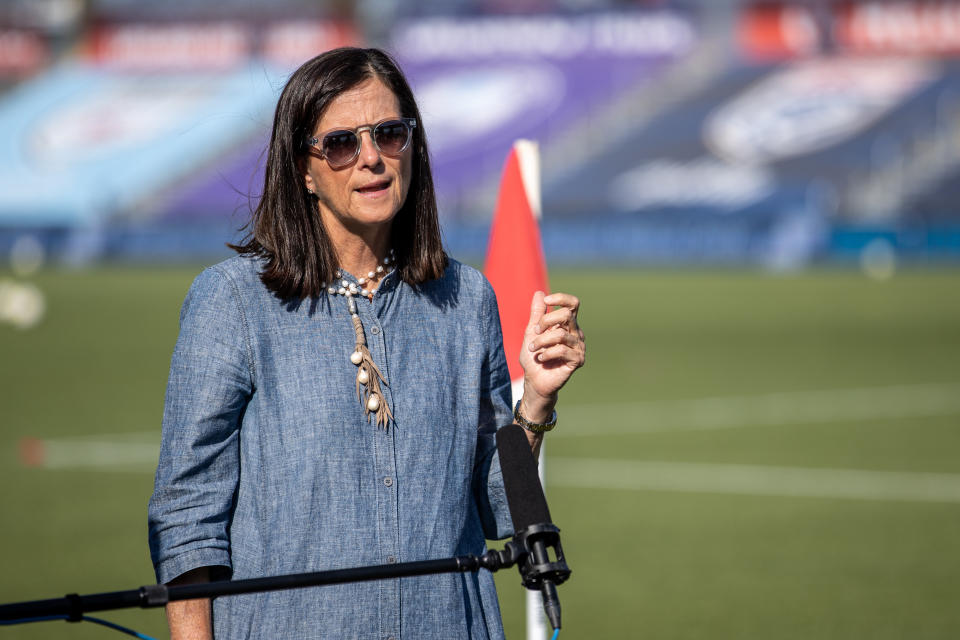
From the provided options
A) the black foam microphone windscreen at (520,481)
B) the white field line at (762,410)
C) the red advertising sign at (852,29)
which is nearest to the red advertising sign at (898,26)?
the red advertising sign at (852,29)

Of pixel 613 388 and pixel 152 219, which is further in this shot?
pixel 152 219

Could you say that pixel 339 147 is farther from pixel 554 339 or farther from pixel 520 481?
pixel 520 481

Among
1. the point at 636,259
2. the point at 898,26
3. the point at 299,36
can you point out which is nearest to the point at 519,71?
the point at 299,36

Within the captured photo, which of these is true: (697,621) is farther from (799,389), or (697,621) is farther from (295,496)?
(799,389)

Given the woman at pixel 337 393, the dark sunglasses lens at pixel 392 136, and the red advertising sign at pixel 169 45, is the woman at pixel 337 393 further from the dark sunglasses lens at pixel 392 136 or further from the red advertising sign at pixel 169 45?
the red advertising sign at pixel 169 45

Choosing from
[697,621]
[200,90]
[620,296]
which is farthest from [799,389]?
[200,90]

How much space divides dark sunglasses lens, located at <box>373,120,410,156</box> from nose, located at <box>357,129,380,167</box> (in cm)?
1

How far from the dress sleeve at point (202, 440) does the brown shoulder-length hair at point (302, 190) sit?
15 centimetres

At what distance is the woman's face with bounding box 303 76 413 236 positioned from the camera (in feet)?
8.54

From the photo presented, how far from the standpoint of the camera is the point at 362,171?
2592mm

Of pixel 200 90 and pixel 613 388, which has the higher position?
pixel 200 90

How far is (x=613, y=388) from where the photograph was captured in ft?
51.0

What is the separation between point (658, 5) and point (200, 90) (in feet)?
57.5

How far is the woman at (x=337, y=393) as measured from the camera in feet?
8.04
